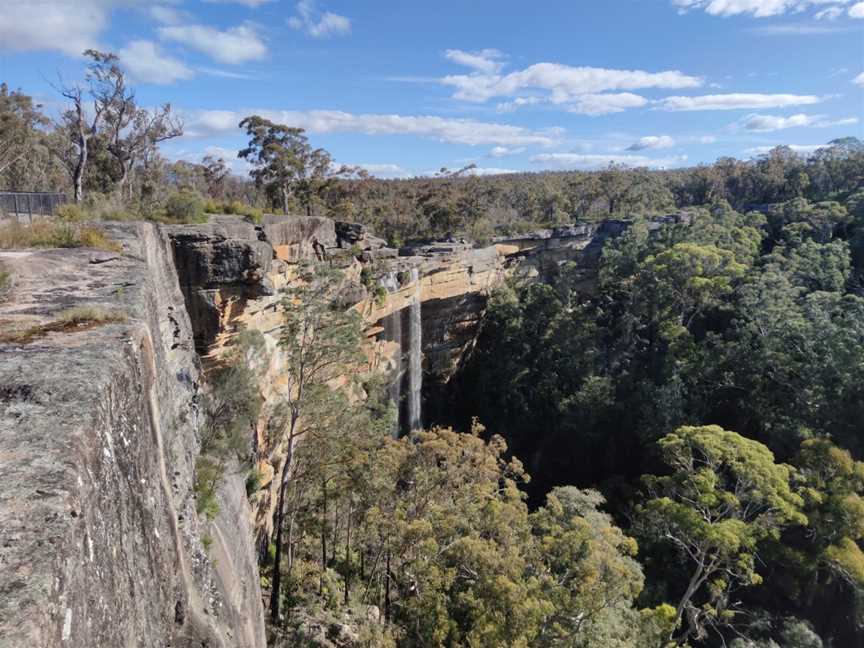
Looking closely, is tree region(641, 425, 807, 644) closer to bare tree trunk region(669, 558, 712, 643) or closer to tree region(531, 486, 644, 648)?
bare tree trunk region(669, 558, 712, 643)

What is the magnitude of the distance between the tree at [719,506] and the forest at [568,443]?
78 millimetres

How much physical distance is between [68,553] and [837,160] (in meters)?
65.4

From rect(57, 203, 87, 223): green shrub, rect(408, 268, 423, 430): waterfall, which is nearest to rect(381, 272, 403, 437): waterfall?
rect(408, 268, 423, 430): waterfall

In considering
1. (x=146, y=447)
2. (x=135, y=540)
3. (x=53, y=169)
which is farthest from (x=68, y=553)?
(x=53, y=169)

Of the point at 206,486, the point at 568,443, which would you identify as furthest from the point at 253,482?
the point at 568,443

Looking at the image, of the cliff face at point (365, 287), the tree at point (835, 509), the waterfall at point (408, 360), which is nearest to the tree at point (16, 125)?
the cliff face at point (365, 287)

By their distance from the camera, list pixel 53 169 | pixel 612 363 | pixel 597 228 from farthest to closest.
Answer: pixel 597 228 < pixel 53 169 < pixel 612 363

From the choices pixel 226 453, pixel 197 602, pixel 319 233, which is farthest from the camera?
pixel 319 233

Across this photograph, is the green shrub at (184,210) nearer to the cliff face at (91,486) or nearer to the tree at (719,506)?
the cliff face at (91,486)

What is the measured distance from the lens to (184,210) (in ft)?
41.9

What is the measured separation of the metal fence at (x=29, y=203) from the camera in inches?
446

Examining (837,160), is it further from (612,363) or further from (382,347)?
(382,347)

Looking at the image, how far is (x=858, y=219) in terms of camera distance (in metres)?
35.1

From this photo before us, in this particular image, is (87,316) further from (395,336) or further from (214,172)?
(214,172)
